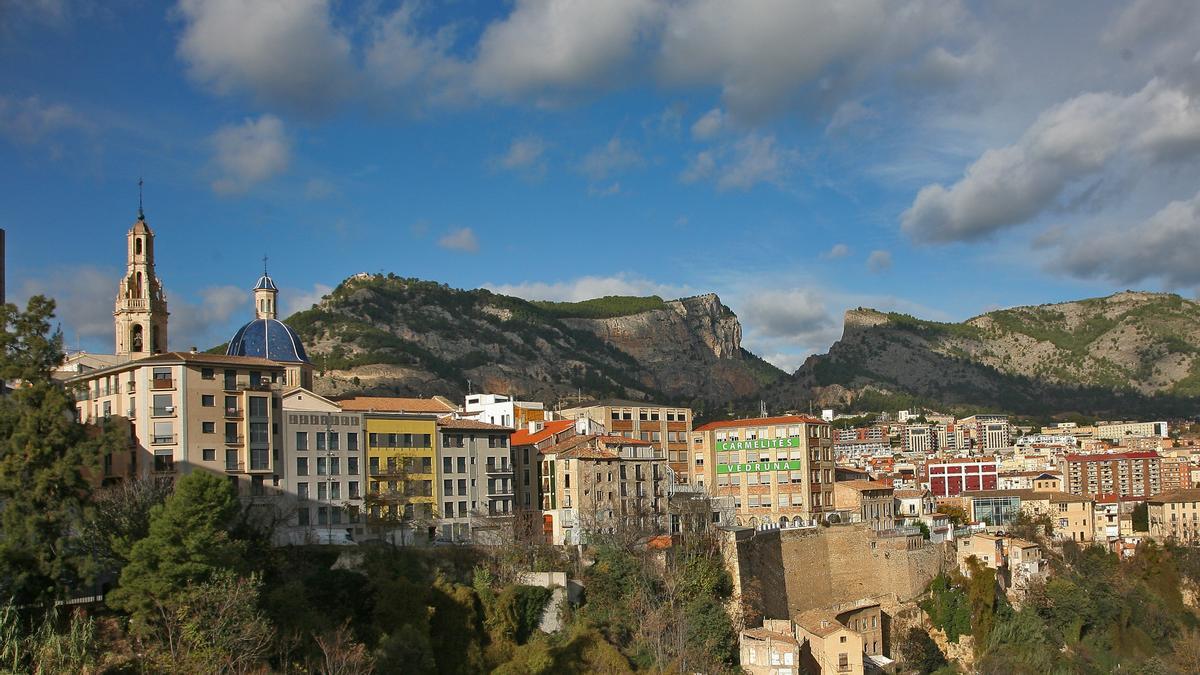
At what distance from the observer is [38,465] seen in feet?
140

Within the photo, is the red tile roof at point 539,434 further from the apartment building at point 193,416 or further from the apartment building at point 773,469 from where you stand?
the apartment building at point 193,416

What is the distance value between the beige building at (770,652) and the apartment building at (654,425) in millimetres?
29483

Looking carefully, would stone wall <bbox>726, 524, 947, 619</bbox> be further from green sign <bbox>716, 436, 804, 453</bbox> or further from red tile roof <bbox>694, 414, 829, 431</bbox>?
red tile roof <bbox>694, 414, 829, 431</bbox>

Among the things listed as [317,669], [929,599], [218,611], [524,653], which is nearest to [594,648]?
[524,653]

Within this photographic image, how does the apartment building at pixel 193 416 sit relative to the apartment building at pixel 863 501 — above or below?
above

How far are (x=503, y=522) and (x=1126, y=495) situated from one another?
113m

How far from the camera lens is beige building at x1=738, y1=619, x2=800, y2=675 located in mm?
60188

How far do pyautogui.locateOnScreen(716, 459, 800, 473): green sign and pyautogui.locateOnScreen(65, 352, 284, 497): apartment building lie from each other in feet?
128

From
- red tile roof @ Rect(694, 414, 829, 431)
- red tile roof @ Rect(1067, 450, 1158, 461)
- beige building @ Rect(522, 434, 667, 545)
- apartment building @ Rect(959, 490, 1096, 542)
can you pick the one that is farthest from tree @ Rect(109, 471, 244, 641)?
red tile roof @ Rect(1067, 450, 1158, 461)


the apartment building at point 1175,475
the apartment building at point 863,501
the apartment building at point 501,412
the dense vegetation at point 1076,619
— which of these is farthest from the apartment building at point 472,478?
the apartment building at point 1175,475

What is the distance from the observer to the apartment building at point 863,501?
89688mm

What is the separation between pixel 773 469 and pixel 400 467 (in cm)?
3164

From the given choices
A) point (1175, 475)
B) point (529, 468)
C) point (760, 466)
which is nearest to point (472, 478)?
point (529, 468)

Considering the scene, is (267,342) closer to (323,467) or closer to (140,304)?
(140,304)
